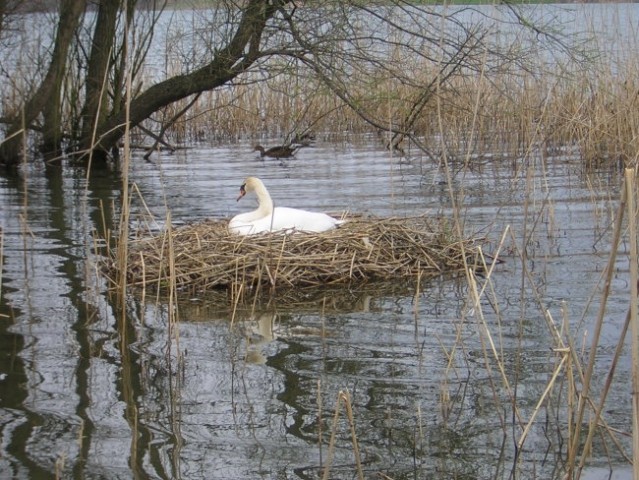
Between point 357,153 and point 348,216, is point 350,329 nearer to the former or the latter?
point 348,216

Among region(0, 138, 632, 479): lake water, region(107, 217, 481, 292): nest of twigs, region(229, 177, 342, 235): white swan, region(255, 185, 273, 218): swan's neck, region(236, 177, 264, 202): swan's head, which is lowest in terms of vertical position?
region(0, 138, 632, 479): lake water

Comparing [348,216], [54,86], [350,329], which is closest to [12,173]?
[54,86]

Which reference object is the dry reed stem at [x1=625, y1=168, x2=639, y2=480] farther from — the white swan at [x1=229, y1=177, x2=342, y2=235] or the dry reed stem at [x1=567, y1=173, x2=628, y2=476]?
the white swan at [x1=229, y1=177, x2=342, y2=235]

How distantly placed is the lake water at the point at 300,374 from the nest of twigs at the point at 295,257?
0.59 feet

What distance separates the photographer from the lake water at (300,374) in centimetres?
343

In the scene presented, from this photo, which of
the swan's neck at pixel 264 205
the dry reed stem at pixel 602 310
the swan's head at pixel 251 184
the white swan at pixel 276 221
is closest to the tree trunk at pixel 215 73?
the swan's head at pixel 251 184

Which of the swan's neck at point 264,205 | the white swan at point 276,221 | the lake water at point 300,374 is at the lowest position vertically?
the lake water at point 300,374

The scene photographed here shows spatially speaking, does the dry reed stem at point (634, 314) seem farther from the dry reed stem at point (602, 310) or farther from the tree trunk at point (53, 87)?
the tree trunk at point (53, 87)

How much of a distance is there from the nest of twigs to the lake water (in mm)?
180

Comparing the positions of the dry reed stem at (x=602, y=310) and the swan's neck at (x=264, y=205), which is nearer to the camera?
the dry reed stem at (x=602, y=310)

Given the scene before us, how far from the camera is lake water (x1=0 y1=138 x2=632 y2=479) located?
11.2ft

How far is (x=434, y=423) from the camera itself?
3703 mm

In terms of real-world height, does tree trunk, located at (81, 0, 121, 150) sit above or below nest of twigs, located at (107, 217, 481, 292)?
above

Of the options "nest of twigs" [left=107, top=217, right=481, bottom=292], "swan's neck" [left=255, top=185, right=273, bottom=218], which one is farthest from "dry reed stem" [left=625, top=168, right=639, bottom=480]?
"swan's neck" [left=255, top=185, right=273, bottom=218]
